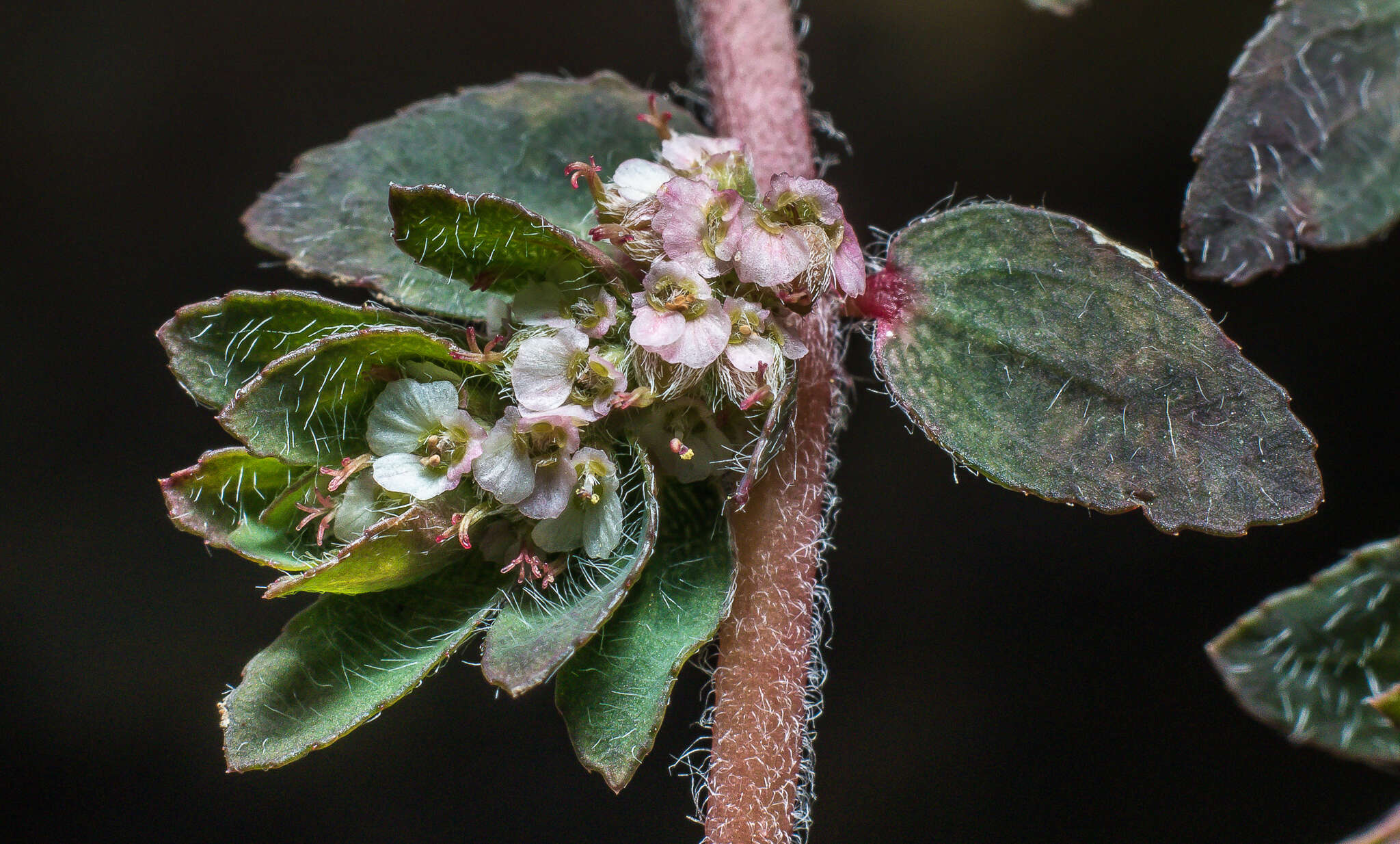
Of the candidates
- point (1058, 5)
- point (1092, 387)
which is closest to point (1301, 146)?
point (1058, 5)

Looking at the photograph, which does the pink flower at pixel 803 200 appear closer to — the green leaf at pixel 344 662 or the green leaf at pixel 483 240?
the green leaf at pixel 483 240

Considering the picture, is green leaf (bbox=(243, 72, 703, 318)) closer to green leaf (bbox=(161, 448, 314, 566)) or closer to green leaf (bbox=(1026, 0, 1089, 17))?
green leaf (bbox=(161, 448, 314, 566))

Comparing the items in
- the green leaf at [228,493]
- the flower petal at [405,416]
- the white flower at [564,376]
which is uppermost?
the white flower at [564,376]

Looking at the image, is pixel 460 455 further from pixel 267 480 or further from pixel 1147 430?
pixel 1147 430

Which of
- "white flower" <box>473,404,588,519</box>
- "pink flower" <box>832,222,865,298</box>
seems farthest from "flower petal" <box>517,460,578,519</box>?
"pink flower" <box>832,222,865,298</box>

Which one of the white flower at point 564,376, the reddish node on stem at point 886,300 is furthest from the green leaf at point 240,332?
the reddish node on stem at point 886,300

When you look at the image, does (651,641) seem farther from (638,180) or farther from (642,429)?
(638,180)
